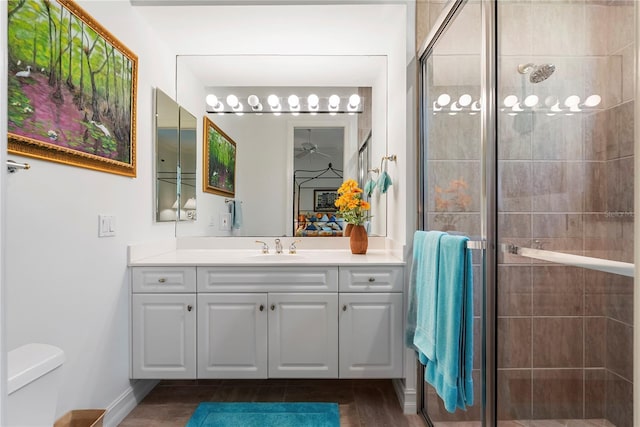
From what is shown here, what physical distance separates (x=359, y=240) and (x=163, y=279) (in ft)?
4.12

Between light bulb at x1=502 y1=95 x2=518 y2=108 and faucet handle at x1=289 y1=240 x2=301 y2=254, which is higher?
light bulb at x1=502 y1=95 x2=518 y2=108

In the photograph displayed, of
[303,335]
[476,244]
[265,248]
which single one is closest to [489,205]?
[476,244]

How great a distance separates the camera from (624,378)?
0.79m

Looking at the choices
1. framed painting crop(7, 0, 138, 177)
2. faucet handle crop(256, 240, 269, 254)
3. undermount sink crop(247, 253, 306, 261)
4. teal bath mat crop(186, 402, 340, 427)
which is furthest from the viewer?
faucet handle crop(256, 240, 269, 254)

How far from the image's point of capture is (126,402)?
80.4 inches

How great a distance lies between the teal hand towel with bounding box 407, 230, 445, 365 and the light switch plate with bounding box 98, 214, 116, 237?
5.10 ft

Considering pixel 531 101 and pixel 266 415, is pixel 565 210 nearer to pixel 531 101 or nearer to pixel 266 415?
pixel 531 101

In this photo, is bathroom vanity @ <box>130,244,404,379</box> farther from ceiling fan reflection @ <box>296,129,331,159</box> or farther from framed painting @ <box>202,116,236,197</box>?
ceiling fan reflection @ <box>296,129,331,159</box>

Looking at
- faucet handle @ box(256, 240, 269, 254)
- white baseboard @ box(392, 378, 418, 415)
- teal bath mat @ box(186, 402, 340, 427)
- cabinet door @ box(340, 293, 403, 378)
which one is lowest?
teal bath mat @ box(186, 402, 340, 427)

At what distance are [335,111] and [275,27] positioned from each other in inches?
30.4

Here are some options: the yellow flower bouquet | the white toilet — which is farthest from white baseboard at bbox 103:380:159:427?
the yellow flower bouquet

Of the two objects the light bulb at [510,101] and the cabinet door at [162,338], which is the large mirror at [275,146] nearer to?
the cabinet door at [162,338]

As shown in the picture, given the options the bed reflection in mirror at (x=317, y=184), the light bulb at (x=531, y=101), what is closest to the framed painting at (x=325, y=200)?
the bed reflection in mirror at (x=317, y=184)

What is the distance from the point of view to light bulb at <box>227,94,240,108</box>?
2820 mm
